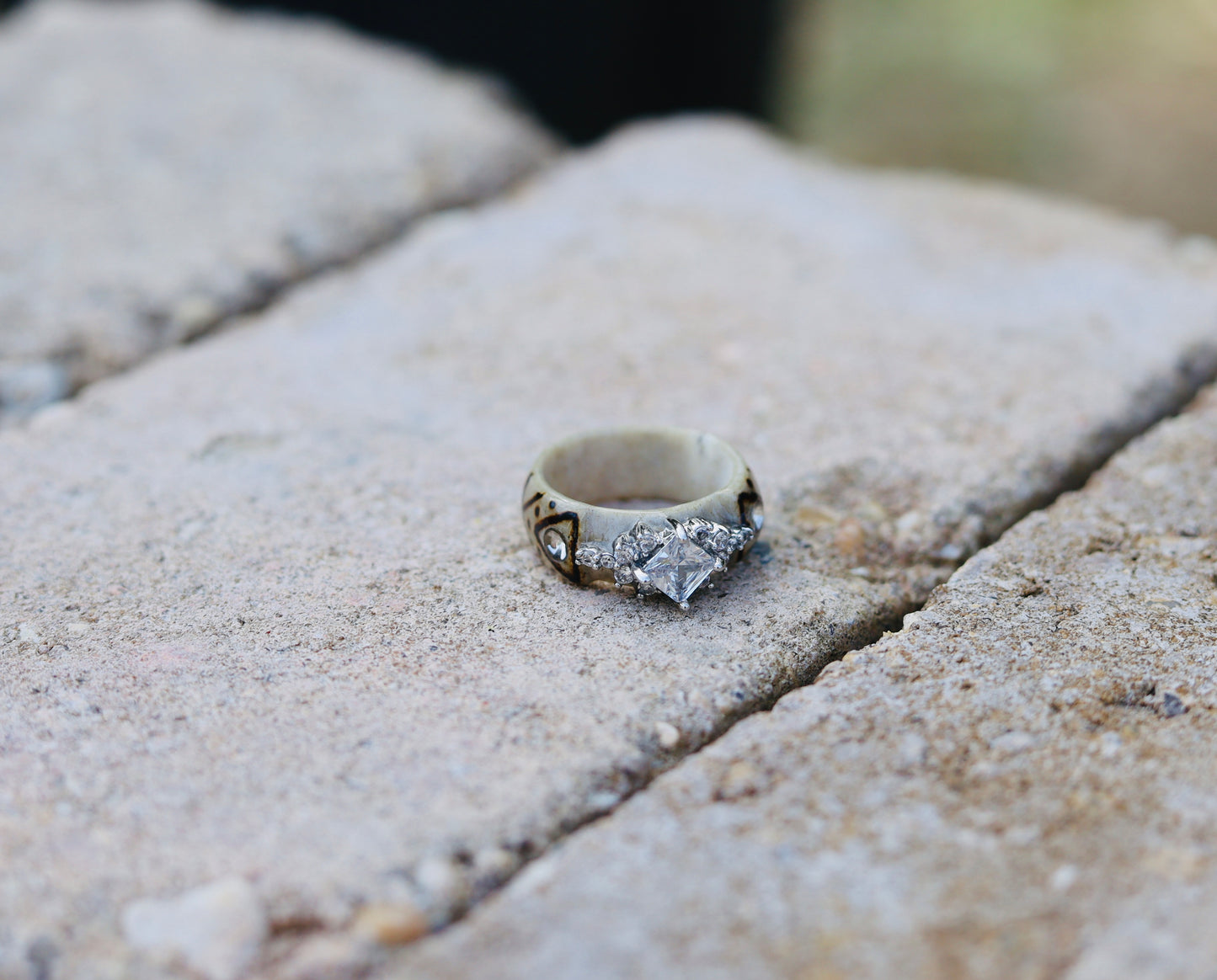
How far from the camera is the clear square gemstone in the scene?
1138 mm

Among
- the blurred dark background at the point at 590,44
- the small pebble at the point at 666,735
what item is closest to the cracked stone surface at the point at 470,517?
the small pebble at the point at 666,735

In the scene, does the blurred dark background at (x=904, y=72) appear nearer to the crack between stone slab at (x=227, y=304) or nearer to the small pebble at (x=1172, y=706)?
the crack between stone slab at (x=227, y=304)

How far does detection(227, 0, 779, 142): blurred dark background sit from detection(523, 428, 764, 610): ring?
237 cm

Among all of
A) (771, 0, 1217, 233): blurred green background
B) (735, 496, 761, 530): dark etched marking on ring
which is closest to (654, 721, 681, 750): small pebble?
(735, 496, 761, 530): dark etched marking on ring

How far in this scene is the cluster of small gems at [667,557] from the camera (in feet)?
3.74

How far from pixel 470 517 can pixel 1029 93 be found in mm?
5244

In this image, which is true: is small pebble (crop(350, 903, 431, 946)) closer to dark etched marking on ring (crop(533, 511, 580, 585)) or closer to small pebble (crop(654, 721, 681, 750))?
small pebble (crop(654, 721, 681, 750))

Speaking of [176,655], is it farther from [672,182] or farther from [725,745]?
A: [672,182]

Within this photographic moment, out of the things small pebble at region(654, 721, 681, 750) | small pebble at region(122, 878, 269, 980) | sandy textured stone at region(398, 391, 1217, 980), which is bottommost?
small pebble at region(122, 878, 269, 980)

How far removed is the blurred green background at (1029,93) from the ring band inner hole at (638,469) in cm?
301

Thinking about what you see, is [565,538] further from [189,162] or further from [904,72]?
[904,72]

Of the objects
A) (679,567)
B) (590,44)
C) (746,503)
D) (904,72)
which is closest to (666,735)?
(679,567)

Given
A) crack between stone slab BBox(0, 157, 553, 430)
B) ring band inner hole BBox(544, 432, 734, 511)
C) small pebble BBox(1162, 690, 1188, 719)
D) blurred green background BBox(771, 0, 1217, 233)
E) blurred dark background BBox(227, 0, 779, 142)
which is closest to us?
small pebble BBox(1162, 690, 1188, 719)

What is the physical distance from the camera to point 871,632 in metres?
1.21
